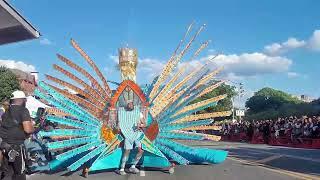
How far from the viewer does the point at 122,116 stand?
12070mm

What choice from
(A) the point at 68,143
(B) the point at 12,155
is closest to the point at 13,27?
(A) the point at 68,143

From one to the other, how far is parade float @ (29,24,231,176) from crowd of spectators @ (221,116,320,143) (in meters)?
15.9

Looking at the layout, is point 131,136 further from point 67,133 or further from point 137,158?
point 67,133

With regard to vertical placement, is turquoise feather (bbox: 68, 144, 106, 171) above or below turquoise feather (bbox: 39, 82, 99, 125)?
below

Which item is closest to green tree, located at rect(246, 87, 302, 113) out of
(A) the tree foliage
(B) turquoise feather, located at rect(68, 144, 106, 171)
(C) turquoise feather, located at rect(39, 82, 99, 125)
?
(A) the tree foliage

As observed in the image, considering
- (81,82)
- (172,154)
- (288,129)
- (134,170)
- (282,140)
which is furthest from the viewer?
(282,140)

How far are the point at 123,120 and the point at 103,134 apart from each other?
0.64 metres

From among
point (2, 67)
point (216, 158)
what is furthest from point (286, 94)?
point (216, 158)

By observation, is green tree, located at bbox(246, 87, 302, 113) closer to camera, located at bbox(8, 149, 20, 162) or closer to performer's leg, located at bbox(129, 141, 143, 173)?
performer's leg, located at bbox(129, 141, 143, 173)

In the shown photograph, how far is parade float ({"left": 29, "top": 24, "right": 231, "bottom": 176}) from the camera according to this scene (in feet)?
39.0

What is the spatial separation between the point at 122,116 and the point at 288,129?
67.2 ft

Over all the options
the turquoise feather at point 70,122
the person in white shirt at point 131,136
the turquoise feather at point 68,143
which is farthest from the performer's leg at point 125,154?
the turquoise feather at point 70,122

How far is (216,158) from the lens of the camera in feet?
45.0

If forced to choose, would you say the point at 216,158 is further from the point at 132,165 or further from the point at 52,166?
the point at 52,166
